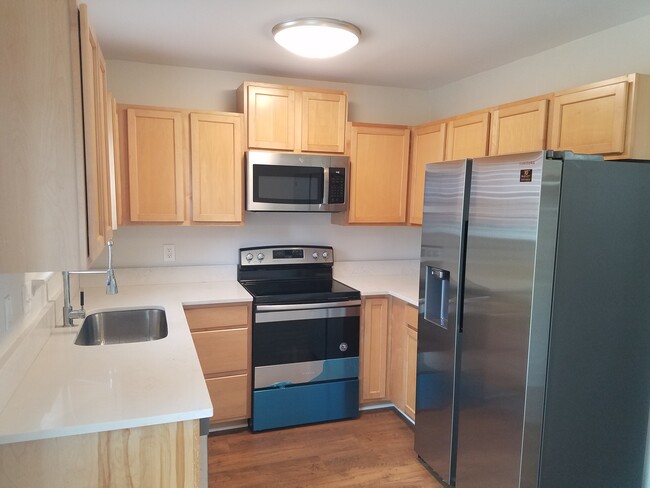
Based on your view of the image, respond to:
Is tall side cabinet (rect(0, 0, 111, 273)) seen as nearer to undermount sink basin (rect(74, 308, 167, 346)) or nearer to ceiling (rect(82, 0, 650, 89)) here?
ceiling (rect(82, 0, 650, 89))

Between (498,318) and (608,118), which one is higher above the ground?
(608,118)

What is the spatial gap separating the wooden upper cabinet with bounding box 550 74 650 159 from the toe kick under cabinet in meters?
2.01

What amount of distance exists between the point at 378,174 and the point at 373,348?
1.24 meters

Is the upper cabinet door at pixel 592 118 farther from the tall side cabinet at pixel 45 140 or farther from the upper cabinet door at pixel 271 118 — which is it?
the tall side cabinet at pixel 45 140

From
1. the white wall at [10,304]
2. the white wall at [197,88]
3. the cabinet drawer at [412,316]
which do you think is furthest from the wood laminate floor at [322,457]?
the white wall at [197,88]

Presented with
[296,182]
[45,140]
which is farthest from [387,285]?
[45,140]

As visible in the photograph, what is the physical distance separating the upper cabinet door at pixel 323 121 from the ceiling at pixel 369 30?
0.20 m

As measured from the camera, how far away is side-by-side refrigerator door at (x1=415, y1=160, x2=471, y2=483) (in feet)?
7.14

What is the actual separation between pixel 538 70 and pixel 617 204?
1.26 meters

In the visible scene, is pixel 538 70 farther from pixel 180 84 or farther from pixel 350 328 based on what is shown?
pixel 180 84

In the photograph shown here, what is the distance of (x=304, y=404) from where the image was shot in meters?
2.94

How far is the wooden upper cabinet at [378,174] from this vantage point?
3.22 metres

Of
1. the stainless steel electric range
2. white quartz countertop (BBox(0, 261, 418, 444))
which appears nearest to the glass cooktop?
the stainless steel electric range

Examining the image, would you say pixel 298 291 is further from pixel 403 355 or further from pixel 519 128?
pixel 519 128
